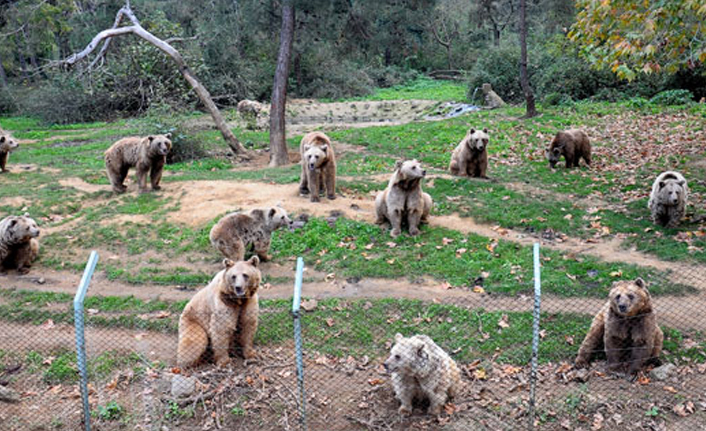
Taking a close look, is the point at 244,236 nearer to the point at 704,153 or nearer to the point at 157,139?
the point at 157,139

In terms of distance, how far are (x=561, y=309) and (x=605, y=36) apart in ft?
19.6

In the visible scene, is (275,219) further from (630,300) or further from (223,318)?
(630,300)

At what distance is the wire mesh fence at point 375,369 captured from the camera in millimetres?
6234

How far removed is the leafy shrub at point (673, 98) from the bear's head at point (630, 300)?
18.0m

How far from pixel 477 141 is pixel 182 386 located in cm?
929

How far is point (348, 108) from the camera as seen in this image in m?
30.2

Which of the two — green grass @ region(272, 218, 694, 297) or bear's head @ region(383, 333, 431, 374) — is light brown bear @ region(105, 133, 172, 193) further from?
bear's head @ region(383, 333, 431, 374)

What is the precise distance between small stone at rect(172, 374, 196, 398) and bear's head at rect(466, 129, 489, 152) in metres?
9.15

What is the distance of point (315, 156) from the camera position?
12102mm

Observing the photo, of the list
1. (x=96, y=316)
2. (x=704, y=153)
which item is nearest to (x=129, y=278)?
(x=96, y=316)

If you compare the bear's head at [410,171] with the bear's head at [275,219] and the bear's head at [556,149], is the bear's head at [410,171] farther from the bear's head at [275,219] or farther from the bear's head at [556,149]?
the bear's head at [556,149]

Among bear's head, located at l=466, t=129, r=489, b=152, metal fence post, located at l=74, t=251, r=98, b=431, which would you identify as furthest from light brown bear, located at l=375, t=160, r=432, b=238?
metal fence post, located at l=74, t=251, r=98, b=431

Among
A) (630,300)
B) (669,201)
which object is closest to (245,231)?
(630,300)

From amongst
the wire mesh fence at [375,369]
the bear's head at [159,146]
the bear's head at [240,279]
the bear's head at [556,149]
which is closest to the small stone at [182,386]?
the wire mesh fence at [375,369]
